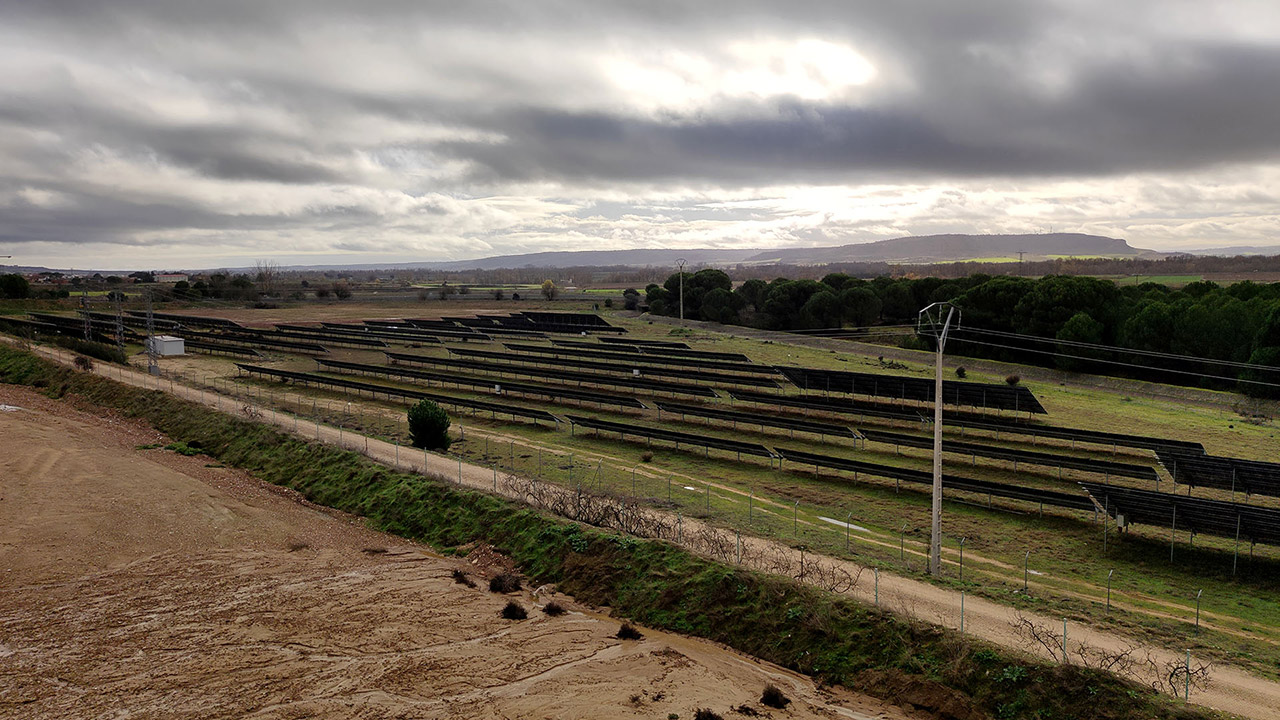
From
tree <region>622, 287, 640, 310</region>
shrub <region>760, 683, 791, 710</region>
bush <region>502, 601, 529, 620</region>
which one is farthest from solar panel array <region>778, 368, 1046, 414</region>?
tree <region>622, 287, 640, 310</region>

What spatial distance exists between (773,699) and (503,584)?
9.63m

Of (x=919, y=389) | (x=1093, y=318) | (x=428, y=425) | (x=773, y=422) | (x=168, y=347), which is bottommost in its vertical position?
(x=773, y=422)

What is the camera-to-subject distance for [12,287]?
392 feet

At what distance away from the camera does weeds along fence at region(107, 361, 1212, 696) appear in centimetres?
1608

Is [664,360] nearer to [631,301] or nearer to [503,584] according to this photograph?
[503,584]

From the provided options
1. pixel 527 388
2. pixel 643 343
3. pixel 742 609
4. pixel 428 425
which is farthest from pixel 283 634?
pixel 643 343

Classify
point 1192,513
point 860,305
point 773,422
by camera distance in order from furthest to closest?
point 860,305, point 773,422, point 1192,513

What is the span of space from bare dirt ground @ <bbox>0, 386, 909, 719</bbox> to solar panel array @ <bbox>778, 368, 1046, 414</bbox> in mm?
32211

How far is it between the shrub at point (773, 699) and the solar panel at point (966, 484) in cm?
1665

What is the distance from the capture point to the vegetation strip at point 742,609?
48.1ft

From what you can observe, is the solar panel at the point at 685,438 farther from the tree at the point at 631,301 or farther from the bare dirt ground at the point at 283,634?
the tree at the point at 631,301

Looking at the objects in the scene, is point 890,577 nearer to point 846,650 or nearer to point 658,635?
point 846,650

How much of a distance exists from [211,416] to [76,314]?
85.5 metres

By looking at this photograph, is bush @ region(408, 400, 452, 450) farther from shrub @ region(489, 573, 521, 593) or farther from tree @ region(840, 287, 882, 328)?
tree @ region(840, 287, 882, 328)
